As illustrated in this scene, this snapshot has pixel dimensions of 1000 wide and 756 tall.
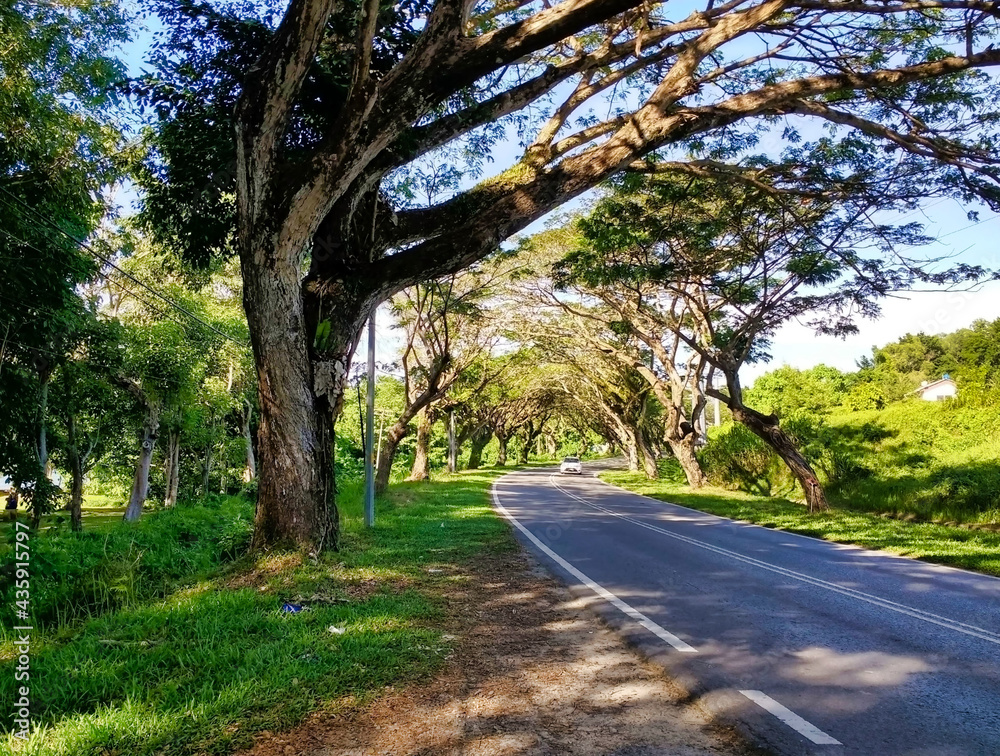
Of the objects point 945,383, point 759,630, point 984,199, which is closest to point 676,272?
point 984,199

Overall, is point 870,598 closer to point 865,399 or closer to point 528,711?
point 528,711

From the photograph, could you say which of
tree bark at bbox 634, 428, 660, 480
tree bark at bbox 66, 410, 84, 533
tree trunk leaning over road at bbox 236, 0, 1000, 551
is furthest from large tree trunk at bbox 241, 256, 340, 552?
tree bark at bbox 634, 428, 660, 480

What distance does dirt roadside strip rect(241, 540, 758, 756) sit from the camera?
12.5ft

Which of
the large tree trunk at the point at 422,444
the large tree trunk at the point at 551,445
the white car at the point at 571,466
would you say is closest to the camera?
the large tree trunk at the point at 422,444

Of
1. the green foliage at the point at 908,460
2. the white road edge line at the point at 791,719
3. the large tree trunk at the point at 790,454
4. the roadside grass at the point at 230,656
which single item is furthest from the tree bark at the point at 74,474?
the green foliage at the point at 908,460

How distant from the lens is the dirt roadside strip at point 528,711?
3809 millimetres

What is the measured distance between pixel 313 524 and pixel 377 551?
2103 millimetres

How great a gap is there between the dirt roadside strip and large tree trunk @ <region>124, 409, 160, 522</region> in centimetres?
1712

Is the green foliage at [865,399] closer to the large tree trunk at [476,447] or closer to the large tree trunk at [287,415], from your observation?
the large tree trunk at [287,415]

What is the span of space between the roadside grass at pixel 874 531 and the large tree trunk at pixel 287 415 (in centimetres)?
929

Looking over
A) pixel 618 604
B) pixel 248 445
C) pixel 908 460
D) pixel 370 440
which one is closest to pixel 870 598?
pixel 618 604

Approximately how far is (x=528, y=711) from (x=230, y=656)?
225cm

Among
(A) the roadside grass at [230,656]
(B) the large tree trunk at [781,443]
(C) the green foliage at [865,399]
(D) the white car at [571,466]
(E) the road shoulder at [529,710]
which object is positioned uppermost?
(C) the green foliage at [865,399]

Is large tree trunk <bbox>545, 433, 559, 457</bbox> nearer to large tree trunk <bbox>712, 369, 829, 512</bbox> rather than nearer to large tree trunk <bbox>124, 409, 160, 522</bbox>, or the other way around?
large tree trunk <bbox>712, 369, 829, 512</bbox>
